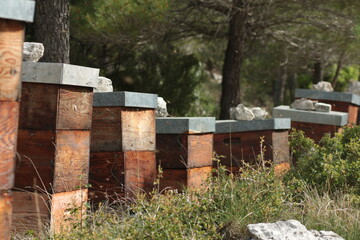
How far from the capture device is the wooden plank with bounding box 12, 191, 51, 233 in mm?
4445

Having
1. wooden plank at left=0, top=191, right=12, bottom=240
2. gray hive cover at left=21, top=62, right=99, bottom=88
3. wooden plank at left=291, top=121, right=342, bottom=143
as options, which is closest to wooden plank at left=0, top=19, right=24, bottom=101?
wooden plank at left=0, top=191, right=12, bottom=240

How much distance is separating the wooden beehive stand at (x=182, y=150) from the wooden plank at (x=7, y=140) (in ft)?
7.97

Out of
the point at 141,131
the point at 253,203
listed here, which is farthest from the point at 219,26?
the point at 253,203

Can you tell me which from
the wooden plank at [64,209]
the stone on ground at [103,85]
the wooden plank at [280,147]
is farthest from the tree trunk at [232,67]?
the wooden plank at [64,209]

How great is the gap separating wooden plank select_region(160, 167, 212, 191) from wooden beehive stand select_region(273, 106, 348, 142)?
8.14 feet

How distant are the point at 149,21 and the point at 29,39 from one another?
81.7 inches

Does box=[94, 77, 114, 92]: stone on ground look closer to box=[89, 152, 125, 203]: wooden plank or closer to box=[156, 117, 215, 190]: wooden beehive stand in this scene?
box=[156, 117, 215, 190]: wooden beehive stand

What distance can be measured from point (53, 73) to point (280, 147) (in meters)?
3.40

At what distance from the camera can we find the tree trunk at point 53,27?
22.2 feet

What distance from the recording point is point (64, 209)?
179 inches

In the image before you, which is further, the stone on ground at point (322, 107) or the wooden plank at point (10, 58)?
the stone on ground at point (322, 107)

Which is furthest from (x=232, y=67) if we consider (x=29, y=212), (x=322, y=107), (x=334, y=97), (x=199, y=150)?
(x=29, y=212)

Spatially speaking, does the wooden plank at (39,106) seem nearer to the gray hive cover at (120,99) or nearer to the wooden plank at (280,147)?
the gray hive cover at (120,99)

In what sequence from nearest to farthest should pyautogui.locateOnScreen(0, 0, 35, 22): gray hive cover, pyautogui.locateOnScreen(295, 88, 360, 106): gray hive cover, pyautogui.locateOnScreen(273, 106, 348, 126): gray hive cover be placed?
pyautogui.locateOnScreen(0, 0, 35, 22): gray hive cover → pyautogui.locateOnScreen(273, 106, 348, 126): gray hive cover → pyautogui.locateOnScreen(295, 88, 360, 106): gray hive cover
